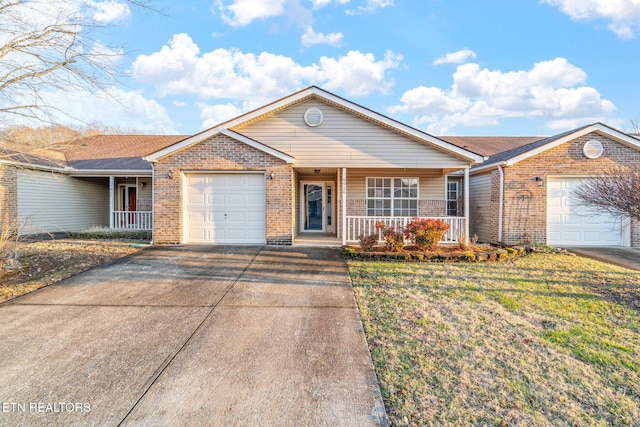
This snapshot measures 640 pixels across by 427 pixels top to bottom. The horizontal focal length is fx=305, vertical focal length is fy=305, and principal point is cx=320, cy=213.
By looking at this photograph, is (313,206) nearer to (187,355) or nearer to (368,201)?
(368,201)

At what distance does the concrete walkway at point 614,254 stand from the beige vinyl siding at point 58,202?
17834 mm

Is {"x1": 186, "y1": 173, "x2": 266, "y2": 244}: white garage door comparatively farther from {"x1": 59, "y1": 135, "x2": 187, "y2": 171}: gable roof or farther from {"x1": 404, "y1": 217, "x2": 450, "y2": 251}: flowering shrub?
{"x1": 404, "y1": 217, "x2": 450, "y2": 251}: flowering shrub

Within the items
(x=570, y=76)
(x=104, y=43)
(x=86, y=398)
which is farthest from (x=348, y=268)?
(x=570, y=76)

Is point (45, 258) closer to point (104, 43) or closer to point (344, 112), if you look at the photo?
point (104, 43)

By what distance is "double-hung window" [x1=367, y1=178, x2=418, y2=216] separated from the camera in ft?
40.5

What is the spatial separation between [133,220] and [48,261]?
7388 millimetres

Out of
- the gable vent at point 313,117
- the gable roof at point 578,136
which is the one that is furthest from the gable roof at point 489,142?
the gable vent at point 313,117

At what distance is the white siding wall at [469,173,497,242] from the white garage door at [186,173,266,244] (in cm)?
831

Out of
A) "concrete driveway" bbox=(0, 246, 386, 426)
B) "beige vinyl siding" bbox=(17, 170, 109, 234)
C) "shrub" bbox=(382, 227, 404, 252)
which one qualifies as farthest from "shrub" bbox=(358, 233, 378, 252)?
"beige vinyl siding" bbox=(17, 170, 109, 234)

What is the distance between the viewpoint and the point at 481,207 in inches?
479

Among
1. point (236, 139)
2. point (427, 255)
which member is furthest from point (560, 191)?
point (236, 139)

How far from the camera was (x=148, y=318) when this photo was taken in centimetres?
444

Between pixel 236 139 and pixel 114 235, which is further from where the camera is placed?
pixel 114 235

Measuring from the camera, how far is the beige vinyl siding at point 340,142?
10492 millimetres
